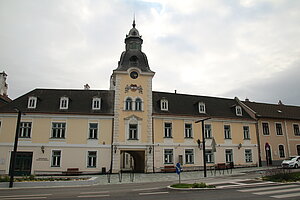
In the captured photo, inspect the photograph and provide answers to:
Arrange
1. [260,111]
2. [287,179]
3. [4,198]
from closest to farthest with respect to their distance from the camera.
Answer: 1. [4,198]
2. [287,179]
3. [260,111]

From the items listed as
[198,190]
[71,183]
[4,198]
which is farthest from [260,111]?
[4,198]

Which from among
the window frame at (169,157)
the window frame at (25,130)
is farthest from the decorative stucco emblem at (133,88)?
the window frame at (25,130)

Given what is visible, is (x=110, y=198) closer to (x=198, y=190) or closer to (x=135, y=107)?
(x=198, y=190)

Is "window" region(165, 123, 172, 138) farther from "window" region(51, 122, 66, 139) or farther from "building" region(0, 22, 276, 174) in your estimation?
"window" region(51, 122, 66, 139)

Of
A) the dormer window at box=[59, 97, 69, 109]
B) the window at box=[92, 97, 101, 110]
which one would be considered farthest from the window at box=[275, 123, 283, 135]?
the dormer window at box=[59, 97, 69, 109]

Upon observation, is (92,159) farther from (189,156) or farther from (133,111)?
(189,156)

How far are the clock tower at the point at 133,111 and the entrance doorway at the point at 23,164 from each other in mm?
8629

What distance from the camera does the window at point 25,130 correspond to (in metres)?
24.2

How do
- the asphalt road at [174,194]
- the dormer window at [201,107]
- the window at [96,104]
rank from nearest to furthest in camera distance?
the asphalt road at [174,194], the window at [96,104], the dormer window at [201,107]

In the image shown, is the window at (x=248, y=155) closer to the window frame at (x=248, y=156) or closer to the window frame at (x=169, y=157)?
the window frame at (x=248, y=156)

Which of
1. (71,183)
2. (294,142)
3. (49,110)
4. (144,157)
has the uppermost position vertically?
(49,110)

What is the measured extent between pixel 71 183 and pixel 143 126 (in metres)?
11.2

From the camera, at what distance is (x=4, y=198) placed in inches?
450

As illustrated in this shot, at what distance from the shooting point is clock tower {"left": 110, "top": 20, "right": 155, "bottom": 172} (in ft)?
83.0
